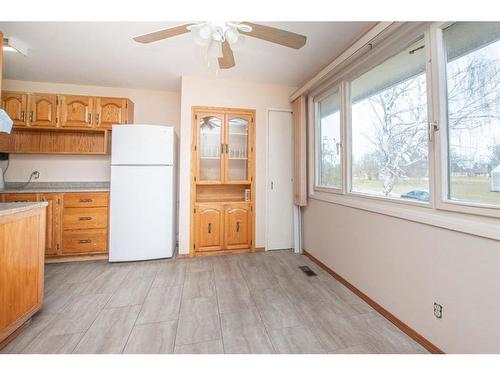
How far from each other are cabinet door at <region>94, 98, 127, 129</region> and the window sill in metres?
3.30

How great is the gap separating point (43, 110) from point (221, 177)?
262cm

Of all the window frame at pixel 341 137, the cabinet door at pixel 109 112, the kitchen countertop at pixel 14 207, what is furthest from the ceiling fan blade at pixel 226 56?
the cabinet door at pixel 109 112

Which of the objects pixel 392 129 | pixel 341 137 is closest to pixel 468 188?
pixel 392 129

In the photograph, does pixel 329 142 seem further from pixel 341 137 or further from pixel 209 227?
pixel 209 227

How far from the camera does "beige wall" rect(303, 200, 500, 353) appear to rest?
1168mm

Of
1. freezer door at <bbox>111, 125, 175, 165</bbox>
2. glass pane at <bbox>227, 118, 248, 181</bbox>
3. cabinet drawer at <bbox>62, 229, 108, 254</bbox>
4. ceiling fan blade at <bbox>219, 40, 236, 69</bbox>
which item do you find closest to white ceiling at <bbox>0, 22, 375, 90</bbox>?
ceiling fan blade at <bbox>219, 40, 236, 69</bbox>

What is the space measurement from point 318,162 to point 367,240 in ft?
4.57

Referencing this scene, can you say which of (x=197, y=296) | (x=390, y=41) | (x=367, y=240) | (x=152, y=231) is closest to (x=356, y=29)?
(x=390, y=41)

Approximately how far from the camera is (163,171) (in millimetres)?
2990

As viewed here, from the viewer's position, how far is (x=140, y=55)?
8.38 feet

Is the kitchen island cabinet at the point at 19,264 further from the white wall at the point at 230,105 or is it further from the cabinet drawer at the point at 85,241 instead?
the white wall at the point at 230,105

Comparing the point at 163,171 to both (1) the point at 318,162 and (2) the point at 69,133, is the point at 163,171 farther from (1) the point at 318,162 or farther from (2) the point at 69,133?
(1) the point at 318,162
